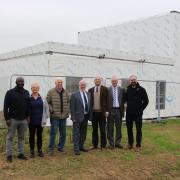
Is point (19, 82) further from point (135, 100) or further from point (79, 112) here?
point (135, 100)

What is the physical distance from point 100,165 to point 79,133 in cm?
131

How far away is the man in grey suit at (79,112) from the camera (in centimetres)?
1002

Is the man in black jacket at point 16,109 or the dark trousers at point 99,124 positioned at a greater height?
the man in black jacket at point 16,109

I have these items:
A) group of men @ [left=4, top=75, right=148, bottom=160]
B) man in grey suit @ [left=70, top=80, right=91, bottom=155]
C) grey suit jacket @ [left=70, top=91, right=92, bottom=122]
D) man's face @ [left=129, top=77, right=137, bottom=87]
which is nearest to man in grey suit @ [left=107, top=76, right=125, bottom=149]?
group of men @ [left=4, top=75, right=148, bottom=160]

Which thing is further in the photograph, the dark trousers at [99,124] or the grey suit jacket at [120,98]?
the grey suit jacket at [120,98]

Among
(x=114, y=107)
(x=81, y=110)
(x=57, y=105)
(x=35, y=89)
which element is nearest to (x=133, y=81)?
(x=114, y=107)

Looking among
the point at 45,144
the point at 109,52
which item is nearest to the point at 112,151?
the point at 45,144

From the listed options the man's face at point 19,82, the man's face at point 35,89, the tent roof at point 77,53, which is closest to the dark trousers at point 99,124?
the man's face at point 35,89

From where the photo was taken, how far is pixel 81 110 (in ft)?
33.0

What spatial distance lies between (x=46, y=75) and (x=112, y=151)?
20.6 feet

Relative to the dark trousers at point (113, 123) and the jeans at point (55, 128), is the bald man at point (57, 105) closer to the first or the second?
the jeans at point (55, 128)

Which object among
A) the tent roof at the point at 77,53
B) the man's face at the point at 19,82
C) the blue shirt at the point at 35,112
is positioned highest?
the tent roof at the point at 77,53

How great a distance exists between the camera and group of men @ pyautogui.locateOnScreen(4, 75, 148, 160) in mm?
9031

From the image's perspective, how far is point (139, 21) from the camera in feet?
82.9
